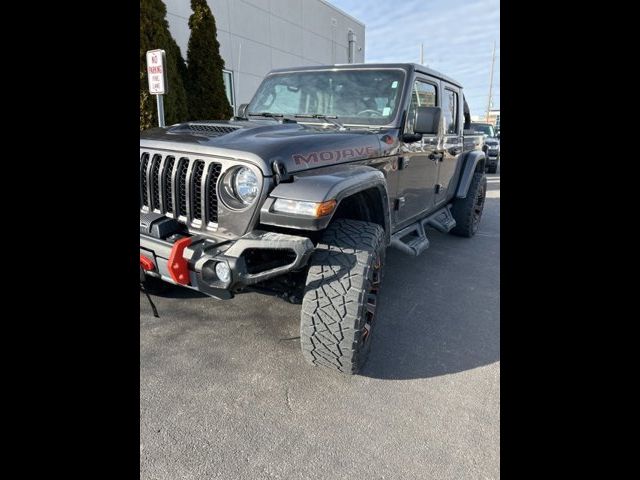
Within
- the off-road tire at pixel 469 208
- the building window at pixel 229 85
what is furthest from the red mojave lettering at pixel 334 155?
the building window at pixel 229 85

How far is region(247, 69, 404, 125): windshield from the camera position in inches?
126

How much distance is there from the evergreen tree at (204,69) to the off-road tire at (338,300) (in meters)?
8.85

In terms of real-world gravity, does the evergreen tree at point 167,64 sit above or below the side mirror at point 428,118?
above

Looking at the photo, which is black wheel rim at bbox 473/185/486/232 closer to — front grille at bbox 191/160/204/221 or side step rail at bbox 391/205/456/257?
side step rail at bbox 391/205/456/257

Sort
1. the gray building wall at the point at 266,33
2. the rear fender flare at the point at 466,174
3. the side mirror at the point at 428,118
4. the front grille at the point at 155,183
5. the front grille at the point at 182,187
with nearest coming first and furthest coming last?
1. the front grille at the point at 182,187
2. the front grille at the point at 155,183
3. the side mirror at the point at 428,118
4. the rear fender flare at the point at 466,174
5. the gray building wall at the point at 266,33

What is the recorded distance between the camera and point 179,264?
78.1 inches

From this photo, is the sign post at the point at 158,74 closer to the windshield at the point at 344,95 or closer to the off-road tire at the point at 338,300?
the windshield at the point at 344,95

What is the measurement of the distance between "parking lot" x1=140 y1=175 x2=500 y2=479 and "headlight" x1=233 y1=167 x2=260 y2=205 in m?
1.07

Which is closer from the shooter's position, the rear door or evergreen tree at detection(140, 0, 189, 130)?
the rear door

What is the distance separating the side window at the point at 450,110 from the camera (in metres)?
4.18

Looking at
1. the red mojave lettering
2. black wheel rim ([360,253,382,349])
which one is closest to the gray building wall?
the red mojave lettering
